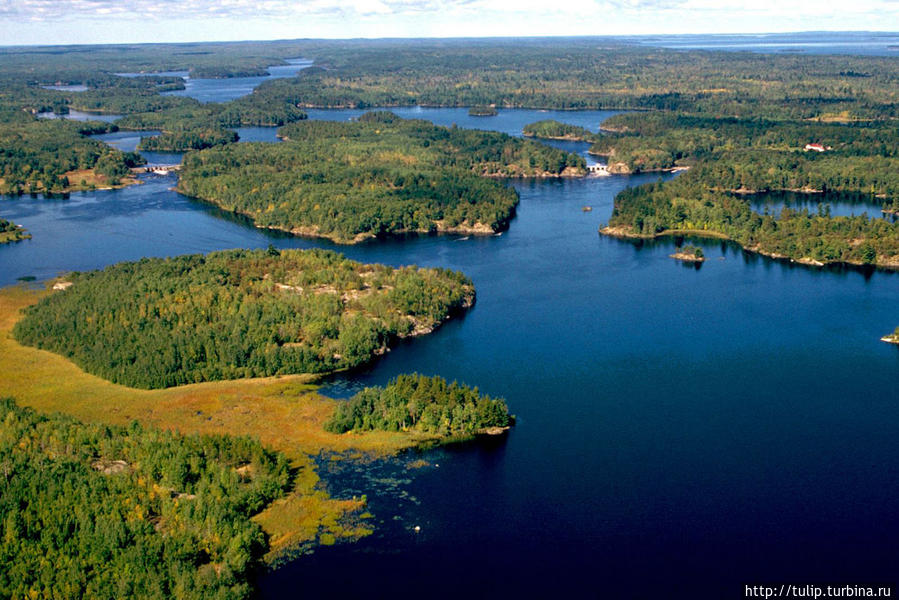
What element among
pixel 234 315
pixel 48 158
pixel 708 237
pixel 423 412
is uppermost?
pixel 48 158

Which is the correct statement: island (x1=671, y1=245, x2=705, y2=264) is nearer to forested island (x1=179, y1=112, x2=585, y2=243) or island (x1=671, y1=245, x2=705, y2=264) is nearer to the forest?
forested island (x1=179, y1=112, x2=585, y2=243)

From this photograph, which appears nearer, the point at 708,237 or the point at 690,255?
the point at 690,255

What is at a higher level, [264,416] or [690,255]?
[690,255]

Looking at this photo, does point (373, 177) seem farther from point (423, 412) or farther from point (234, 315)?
point (423, 412)

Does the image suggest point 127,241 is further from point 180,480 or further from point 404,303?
point 180,480

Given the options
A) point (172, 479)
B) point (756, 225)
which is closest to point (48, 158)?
point (756, 225)
